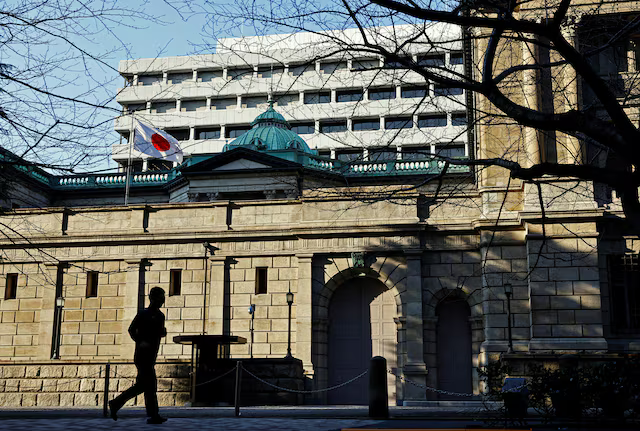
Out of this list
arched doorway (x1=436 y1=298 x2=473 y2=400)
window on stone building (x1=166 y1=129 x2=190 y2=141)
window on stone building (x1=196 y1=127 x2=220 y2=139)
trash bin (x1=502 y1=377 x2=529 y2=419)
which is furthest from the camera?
window on stone building (x1=166 y1=129 x2=190 y2=141)

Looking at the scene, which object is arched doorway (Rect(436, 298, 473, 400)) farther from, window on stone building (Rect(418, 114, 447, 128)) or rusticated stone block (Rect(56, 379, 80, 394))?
window on stone building (Rect(418, 114, 447, 128))

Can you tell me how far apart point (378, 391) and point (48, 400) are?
45.0 ft

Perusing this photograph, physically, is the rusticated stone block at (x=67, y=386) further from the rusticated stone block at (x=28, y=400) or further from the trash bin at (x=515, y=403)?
the trash bin at (x=515, y=403)

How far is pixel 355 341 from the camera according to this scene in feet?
108

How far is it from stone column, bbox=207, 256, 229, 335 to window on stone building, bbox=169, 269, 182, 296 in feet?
5.03

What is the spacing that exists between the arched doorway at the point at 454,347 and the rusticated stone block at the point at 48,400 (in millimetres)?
14287

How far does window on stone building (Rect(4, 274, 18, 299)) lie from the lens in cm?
3525

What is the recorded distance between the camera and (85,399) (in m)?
26.4

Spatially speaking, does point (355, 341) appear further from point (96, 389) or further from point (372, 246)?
point (96, 389)

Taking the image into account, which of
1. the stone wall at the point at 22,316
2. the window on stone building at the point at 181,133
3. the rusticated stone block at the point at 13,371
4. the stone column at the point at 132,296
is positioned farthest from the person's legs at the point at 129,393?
the window on stone building at the point at 181,133

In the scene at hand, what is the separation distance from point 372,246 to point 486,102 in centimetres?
725

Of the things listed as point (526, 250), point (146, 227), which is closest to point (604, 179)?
point (526, 250)

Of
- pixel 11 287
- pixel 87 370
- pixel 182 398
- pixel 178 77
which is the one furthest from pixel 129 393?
pixel 178 77

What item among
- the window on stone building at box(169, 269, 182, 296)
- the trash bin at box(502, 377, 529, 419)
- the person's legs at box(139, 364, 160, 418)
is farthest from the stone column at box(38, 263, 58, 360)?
the trash bin at box(502, 377, 529, 419)
